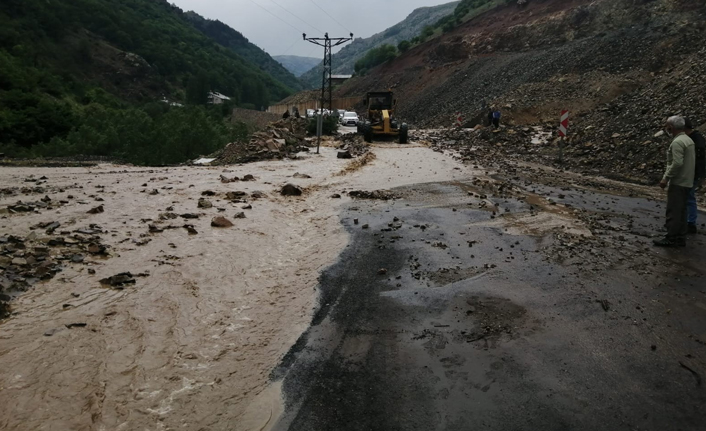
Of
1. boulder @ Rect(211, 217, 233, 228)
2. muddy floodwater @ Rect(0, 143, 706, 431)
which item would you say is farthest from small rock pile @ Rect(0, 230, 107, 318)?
boulder @ Rect(211, 217, 233, 228)

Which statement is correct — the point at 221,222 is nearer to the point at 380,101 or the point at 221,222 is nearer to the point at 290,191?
the point at 290,191

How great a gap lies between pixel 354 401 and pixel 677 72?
21898mm

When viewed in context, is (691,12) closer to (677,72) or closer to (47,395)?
(677,72)

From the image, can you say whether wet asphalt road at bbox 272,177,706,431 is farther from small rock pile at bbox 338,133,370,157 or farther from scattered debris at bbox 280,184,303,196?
small rock pile at bbox 338,133,370,157

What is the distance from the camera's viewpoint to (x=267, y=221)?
897 cm

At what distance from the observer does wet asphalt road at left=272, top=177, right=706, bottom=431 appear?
3.19 meters

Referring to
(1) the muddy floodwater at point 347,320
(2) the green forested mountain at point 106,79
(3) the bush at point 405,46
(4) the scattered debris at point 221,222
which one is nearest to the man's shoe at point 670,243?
(1) the muddy floodwater at point 347,320

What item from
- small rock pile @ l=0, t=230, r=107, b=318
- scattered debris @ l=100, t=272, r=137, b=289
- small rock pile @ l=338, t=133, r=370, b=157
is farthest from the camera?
small rock pile @ l=338, t=133, r=370, b=157

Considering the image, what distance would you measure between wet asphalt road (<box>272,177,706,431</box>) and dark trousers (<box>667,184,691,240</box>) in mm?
309

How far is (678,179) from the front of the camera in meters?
6.80

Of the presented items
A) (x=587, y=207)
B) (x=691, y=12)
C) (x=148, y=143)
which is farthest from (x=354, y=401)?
(x=691, y=12)

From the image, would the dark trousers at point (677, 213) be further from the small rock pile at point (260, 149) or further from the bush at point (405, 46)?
the bush at point (405, 46)

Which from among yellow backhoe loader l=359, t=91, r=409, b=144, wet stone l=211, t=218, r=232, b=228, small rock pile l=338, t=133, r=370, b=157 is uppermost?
yellow backhoe loader l=359, t=91, r=409, b=144

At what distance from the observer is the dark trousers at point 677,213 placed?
6.79 m
